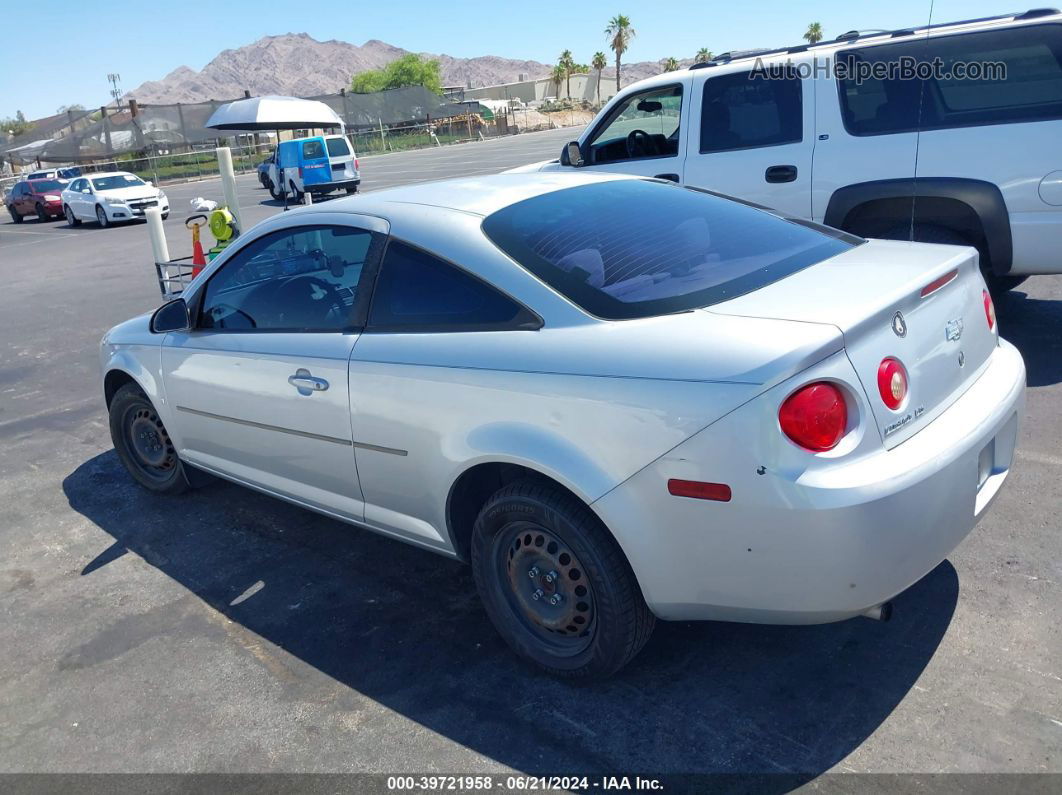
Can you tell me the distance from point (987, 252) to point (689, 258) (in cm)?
363

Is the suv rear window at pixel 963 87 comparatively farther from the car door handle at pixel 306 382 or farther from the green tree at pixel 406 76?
the green tree at pixel 406 76

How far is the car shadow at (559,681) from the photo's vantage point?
111 inches

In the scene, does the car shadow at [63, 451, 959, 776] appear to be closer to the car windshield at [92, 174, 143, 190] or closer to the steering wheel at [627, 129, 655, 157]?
the steering wheel at [627, 129, 655, 157]

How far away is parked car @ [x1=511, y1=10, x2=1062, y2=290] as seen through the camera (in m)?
5.68

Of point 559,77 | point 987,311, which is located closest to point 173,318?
point 987,311

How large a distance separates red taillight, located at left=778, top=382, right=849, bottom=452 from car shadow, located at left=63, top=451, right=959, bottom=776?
0.94 meters

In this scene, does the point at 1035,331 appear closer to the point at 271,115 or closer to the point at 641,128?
the point at 641,128

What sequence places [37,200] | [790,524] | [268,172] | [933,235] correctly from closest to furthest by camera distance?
[790,524], [933,235], [37,200], [268,172]

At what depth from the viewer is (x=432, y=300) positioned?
3393 mm

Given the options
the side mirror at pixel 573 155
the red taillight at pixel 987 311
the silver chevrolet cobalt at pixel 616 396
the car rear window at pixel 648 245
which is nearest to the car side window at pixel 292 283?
the silver chevrolet cobalt at pixel 616 396

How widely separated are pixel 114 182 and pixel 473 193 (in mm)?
25699

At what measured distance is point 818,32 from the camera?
326ft

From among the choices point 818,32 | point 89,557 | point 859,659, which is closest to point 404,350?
point 859,659

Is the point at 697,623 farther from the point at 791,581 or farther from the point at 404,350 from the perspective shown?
the point at 404,350
